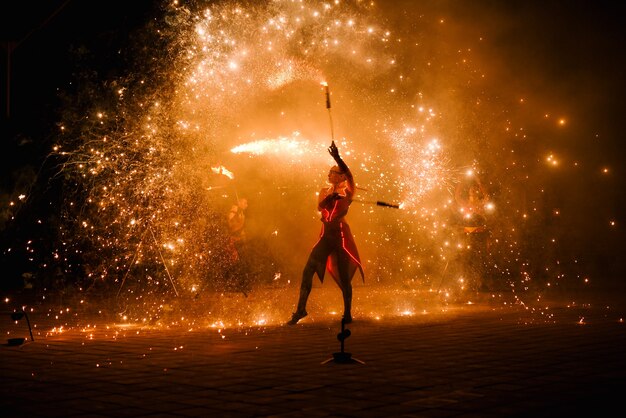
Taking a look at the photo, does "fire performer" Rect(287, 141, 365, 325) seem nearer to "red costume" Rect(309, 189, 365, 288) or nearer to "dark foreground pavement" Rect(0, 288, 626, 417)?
"red costume" Rect(309, 189, 365, 288)

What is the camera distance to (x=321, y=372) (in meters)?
5.67

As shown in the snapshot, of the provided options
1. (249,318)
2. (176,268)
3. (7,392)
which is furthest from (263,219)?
(7,392)

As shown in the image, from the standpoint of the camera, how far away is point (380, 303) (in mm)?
12906

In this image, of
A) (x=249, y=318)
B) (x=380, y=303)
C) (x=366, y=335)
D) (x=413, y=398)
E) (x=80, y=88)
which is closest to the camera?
(x=413, y=398)

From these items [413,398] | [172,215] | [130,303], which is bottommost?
[413,398]

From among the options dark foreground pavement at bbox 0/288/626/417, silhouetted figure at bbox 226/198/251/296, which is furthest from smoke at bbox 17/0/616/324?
dark foreground pavement at bbox 0/288/626/417

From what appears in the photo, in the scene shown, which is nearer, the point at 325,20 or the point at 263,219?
the point at 325,20

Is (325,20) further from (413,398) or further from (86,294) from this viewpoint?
(413,398)

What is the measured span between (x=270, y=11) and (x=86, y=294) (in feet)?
23.8

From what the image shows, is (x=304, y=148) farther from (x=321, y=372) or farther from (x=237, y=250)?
(x=321, y=372)

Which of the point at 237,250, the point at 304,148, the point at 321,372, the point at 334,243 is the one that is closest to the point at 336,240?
the point at 334,243

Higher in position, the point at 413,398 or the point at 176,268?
the point at 176,268

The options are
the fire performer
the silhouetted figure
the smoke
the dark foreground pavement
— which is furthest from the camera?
the silhouetted figure

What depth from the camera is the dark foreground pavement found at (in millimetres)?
4383
